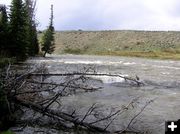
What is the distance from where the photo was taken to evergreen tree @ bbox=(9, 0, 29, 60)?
1836 inches

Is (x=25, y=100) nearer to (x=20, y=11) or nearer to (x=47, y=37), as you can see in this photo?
(x=20, y=11)

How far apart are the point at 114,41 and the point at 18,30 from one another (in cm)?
7271

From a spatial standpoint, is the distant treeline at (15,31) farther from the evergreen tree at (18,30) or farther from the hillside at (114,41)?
the hillside at (114,41)

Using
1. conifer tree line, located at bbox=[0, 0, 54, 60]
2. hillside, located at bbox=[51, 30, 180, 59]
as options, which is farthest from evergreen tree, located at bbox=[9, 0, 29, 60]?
hillside, located at bbox=[51, 30, 180, 59]

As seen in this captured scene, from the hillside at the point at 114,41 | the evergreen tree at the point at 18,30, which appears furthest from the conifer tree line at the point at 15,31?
the hillside at the point at 114,41

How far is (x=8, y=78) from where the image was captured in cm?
1141

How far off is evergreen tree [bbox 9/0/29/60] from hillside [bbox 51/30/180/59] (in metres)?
55.9

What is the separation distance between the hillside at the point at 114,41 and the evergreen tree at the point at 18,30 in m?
55.9

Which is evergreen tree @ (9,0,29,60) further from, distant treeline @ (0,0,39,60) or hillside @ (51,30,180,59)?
hillside @ (51,30,180,59)

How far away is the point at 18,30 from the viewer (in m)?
47.9

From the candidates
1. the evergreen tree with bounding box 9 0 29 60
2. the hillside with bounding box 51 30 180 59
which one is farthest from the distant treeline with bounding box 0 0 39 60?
the hillside with bounding box 51 30 180 59

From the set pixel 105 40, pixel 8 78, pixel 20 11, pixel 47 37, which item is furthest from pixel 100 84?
pixel 105 40

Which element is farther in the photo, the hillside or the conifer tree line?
the hillside

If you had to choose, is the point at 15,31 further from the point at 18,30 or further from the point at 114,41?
the point at 114,41
